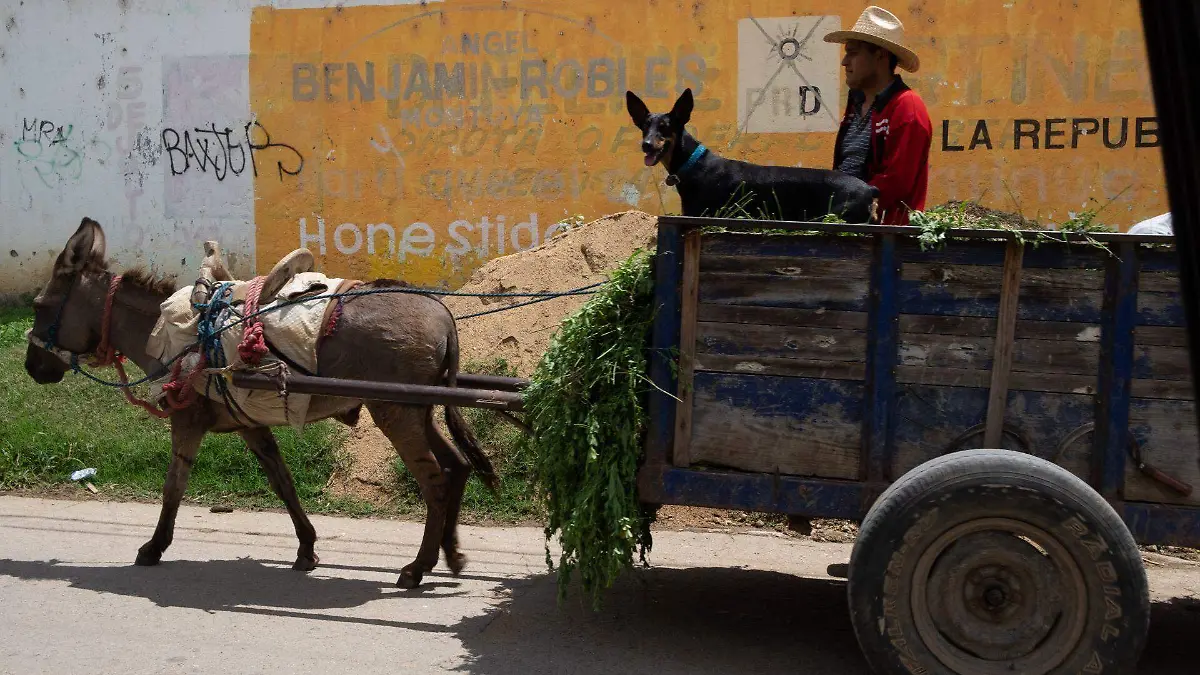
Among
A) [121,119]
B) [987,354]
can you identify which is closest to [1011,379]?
[987,354]

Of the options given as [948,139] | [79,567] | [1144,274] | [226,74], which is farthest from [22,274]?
[1144,274]

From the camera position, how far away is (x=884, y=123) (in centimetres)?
506

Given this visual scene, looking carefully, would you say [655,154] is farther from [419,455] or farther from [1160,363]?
[1160,363]

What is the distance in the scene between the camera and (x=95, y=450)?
7.52m

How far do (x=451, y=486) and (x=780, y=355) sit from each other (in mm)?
2253

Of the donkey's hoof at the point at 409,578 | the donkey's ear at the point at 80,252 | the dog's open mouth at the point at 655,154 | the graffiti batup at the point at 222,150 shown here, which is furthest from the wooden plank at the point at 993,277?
the graffiti batup at the point at 222,150

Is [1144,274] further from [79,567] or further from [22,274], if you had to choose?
[22,274]

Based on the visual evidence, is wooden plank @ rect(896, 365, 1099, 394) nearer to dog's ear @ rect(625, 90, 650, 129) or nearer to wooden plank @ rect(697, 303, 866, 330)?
wooden plank @ rect(697, 303, 866, 330)

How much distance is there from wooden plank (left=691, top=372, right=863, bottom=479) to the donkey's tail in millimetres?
1814

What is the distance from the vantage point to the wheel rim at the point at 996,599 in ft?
12.0

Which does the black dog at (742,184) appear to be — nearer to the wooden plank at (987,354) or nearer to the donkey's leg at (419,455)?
the wooden plank at (987,354)

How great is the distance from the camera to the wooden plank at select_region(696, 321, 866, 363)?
4.00m

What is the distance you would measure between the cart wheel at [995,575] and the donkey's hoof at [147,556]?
3788 millimetres

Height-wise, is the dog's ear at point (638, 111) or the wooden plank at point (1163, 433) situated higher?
the dog's ear at point (638, 111)
